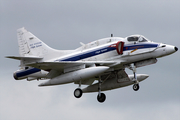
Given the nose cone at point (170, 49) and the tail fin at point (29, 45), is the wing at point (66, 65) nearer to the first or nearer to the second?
the tail fin at point (29, 45)

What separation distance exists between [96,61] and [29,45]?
700 centimetres

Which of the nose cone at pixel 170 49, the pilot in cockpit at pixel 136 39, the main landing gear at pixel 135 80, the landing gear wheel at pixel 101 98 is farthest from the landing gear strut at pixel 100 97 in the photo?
the nose cone at pixel 170 49

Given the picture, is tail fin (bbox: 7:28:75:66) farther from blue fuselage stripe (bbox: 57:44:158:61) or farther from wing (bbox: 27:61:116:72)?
wing (bbox: 27:61:116:72)

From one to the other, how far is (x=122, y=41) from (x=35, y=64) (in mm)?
6660

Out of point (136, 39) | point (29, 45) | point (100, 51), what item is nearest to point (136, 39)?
point (136, 39)

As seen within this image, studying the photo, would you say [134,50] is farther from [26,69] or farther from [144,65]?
[26,69]

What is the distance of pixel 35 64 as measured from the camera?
29.0 meters

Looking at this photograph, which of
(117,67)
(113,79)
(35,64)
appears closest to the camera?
(35,64)

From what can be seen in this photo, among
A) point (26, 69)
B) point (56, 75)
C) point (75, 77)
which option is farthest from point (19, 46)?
point (75, 77)

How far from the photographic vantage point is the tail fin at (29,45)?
3344cm

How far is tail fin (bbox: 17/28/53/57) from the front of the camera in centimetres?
3344

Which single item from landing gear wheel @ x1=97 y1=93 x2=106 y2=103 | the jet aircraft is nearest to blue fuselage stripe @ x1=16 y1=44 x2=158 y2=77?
the jet aircraft

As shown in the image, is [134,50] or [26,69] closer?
[134,50]

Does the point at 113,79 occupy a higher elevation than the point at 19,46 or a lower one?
lower
